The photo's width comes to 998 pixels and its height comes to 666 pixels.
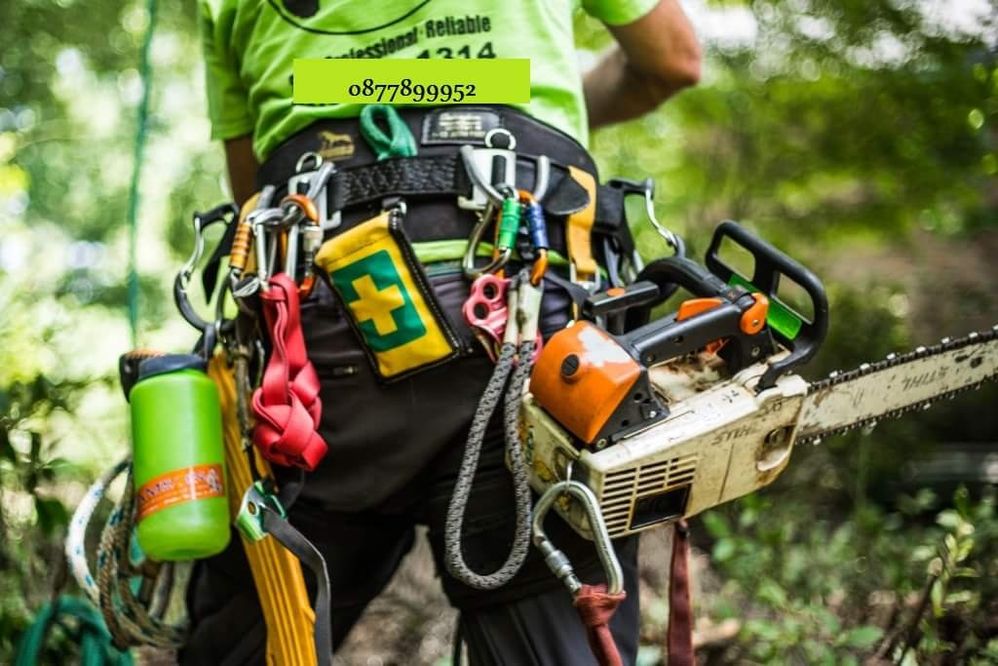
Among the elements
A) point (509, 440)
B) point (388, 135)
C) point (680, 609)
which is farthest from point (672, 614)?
point (388, 135)

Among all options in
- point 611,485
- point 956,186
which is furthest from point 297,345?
→ point 956,186

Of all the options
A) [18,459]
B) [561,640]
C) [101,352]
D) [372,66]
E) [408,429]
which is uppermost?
[372,66]

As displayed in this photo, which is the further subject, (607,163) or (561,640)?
(607,163)

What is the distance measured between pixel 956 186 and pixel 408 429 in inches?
114

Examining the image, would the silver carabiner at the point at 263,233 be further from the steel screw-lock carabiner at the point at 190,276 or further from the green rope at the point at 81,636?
the green rope at the point at 81,636

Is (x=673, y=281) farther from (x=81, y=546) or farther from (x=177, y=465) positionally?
(x=81, y=546)

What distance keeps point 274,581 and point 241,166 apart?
0.97m

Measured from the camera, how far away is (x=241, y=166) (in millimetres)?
2039

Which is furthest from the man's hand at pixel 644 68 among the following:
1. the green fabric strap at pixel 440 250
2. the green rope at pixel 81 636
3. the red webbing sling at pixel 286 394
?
the green rope at pixel 81 636

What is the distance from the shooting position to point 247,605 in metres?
1.69

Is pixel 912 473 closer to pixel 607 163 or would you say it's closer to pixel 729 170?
pixel 729 170
